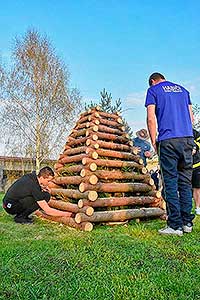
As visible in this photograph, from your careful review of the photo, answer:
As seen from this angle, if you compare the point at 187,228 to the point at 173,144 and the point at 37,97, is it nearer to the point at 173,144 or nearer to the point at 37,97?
the point at 173,144

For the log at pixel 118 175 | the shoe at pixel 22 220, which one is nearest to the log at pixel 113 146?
the log at pixel 118 175

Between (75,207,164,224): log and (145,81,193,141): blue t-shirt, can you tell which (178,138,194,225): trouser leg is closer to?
(145,81,193,141): blue t-shirt

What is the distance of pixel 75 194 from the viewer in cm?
661

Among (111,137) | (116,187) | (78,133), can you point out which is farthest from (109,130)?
(116,187)

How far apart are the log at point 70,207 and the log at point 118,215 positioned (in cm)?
9

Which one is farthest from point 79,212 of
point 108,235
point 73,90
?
point 73,90

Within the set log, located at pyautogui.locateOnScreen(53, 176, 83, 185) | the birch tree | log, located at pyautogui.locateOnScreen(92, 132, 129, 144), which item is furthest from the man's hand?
the birch tree

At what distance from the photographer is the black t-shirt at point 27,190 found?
645 cm

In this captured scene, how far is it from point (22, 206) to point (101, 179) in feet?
5.32

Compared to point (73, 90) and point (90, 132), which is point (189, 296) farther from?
point (73, 90)

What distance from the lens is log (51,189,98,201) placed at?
19.9 feet

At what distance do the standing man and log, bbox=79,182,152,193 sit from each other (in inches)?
62.6

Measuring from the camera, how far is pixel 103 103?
1934 centimetres

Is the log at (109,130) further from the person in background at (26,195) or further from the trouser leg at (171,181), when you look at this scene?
the trouser leg at (171,181)
